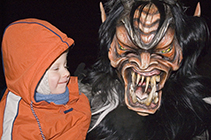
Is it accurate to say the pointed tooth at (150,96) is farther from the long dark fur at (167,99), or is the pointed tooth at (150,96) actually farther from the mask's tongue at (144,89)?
the long dark fur at (167,99)

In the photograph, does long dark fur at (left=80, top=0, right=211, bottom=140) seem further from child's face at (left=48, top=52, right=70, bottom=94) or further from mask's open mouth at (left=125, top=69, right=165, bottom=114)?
child's face at (left=48, top=52, right=70, bottom=94)

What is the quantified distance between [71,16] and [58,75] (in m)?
0.43

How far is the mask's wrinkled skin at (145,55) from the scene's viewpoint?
0.69 m

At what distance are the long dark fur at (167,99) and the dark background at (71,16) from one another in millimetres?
183

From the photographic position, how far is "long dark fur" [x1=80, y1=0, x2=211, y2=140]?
0.79 m

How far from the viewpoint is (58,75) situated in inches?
26.2

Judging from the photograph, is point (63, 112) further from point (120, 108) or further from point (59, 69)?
point (120, 108)

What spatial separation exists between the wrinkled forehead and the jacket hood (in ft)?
0.62

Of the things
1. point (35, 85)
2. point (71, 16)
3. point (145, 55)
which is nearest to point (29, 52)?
point (35, 85)

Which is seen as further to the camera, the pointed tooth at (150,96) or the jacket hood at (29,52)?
the pointed tooth at (150,96)

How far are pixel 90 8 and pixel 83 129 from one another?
1.62 ft

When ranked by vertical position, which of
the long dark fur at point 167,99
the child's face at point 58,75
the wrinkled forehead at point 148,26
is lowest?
the long dark fur at point 167,99

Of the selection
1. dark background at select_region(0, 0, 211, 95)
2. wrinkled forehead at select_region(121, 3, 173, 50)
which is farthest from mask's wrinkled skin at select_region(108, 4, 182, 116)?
dark background at select_region(0, 0, 211, 95)

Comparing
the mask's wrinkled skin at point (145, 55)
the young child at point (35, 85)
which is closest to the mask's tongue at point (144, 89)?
the mask's wrinkled skin at point (145, 55)
